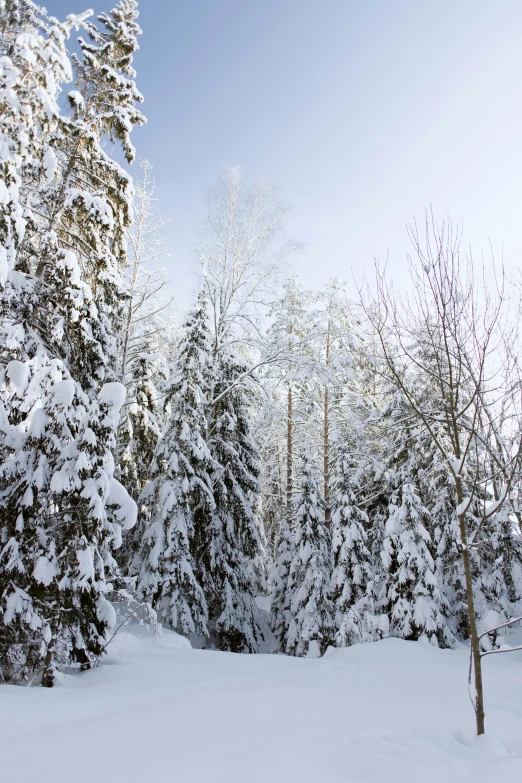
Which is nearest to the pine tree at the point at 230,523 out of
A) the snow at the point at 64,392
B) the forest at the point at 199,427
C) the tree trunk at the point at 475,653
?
the forest at the point at 199,427

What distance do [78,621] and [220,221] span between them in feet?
37.1

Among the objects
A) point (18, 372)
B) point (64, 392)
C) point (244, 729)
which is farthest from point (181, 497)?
point (244, 729)

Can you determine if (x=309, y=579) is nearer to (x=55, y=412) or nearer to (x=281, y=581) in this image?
(x=281, y=581)

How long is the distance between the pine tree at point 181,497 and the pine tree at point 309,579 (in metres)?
3.44

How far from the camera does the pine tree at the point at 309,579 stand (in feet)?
41.5

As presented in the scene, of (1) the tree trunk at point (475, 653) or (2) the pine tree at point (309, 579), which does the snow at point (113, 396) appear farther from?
(2) the pine tree at point (309, 579)

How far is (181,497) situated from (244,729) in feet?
25.1

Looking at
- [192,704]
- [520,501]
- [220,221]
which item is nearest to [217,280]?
[220,221]

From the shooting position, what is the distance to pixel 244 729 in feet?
11.3

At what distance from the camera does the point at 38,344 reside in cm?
666

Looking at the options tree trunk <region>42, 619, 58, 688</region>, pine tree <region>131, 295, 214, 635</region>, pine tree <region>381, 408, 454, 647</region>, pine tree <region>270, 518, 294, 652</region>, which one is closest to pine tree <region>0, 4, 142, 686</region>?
tree trunk <region>42, 619, 58, 688</region>

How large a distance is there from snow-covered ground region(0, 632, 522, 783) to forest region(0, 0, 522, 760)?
62cm

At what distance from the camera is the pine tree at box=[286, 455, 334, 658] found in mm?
12648

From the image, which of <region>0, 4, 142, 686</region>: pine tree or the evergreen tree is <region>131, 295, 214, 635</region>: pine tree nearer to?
<region>0, 4, 142, 686</region>: pine tree
